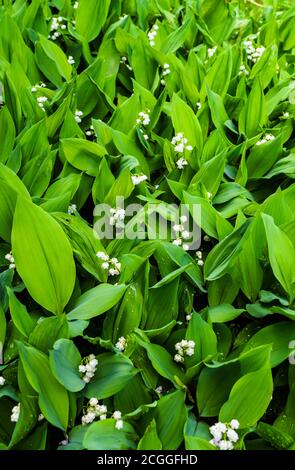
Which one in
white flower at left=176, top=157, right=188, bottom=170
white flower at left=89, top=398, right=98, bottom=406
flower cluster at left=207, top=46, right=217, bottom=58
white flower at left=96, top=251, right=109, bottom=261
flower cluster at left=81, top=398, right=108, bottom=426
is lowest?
flower cluster at left=81, top=398, right=108, bottom=426

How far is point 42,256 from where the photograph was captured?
156 centimetres

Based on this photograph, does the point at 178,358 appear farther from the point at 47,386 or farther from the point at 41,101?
the point at 41,101

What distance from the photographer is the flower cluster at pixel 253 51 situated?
2721 millimetres

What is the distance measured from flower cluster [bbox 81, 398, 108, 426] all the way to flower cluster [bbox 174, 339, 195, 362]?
0.75 feet

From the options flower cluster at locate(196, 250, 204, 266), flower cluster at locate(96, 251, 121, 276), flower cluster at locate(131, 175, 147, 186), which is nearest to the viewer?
flower cluster at locate(96, 251, 121, 276)

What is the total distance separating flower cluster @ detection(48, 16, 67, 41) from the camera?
2.72 meters

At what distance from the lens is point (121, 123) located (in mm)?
2199

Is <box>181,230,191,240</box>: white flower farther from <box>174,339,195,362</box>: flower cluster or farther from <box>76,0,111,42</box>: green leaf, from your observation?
<box>76,0,111,42</box>: green leaf

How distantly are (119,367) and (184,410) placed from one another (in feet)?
0.60

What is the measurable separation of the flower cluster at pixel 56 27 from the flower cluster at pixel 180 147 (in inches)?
37.6

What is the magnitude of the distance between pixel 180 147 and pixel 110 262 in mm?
547

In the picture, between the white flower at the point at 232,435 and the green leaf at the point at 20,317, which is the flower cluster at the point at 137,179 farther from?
the white flower at the point at 232,435

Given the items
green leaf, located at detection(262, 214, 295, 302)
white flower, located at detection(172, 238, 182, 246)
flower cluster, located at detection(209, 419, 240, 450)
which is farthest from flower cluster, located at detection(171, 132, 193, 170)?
flower cluster, located at detection(209, 419, 240, 450)
